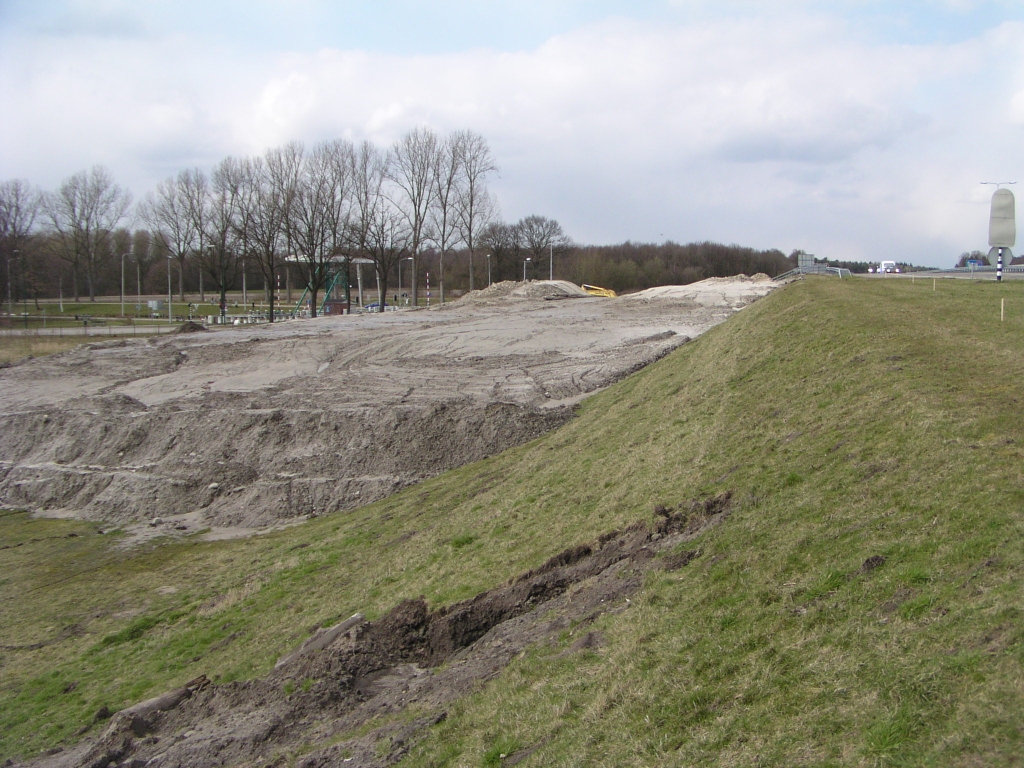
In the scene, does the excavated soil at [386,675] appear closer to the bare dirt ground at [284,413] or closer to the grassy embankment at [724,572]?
the grassy embankment at [724,572]

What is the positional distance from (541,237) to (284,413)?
79.5m

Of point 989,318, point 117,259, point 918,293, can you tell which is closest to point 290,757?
point 989,318

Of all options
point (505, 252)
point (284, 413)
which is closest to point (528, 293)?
point (284, 413)

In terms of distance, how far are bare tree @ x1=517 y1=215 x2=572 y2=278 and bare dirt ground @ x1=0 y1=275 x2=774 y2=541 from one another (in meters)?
62.4

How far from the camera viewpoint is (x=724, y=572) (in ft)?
23.8

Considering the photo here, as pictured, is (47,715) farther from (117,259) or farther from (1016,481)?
(117,259)

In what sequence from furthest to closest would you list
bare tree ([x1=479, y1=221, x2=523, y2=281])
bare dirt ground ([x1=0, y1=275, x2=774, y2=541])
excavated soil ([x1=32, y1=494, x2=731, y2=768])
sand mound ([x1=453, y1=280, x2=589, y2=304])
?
1. bare tree ([x1=479, y1=221, x2=523, y2=281])
2. sand mound ([x1=453, y1=280, x2=589, y2=304])
3. bare dirt ground ([x1=0, y1=275, x2=774, y2=541])
4. excavated soil ([x1=32, y1=494, x2=731, y2=768])

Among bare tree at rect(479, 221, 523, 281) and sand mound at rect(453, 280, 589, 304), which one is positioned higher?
bare tree at rect(479, 221, 523, 281)

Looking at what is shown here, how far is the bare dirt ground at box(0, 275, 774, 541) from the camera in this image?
19.5 metres

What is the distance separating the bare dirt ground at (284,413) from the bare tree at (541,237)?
62.4 metres

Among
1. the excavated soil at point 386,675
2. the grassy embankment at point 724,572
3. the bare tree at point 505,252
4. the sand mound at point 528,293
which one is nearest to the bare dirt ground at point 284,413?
the grassy embankment at point 724,572

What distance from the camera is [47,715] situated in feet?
33.3

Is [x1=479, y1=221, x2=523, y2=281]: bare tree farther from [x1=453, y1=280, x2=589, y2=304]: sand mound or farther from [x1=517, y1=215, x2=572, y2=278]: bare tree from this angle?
[x1=453, y1=280, x2=589, y2=304]: sand mound

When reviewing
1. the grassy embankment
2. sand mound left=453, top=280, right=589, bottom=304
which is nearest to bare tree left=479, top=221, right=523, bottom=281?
sand mound left=453, top=280, right=589, bottom=304
